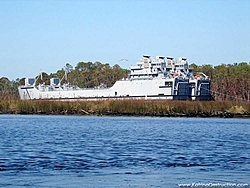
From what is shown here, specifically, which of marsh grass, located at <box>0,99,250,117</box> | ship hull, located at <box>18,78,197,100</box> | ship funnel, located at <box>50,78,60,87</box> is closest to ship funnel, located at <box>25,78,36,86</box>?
ship funnel, located at <box>50,78,60,87</box>

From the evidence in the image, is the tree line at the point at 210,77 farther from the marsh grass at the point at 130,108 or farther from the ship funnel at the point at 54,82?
the marsh grass at the point at 130,108

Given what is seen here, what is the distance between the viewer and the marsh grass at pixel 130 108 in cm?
6769

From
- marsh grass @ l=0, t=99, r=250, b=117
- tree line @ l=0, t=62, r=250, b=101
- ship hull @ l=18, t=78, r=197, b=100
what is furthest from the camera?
tree line @ l=0, t=62, r=250, b=101

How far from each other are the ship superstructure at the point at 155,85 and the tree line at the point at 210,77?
4707 millimetres

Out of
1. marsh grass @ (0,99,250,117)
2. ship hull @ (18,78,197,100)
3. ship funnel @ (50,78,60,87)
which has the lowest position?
marsh grass @ (0,99,250,117)

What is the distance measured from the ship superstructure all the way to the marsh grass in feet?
111

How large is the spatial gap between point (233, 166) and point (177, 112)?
48.7 m

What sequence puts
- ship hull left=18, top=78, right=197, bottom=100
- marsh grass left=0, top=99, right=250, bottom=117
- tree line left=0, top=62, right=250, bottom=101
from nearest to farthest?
marsh grass left=0, top=99, right=250, bottom=117 < ship hull left=18, top=78, right=197, bottom=100 < tree line left=0, top=62, right=250, bottom=101

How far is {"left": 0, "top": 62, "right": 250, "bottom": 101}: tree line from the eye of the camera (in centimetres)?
12219

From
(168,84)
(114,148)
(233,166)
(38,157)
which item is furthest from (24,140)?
(168,84)

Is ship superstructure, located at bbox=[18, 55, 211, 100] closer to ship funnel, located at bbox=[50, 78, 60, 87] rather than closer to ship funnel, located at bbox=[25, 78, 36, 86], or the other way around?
ship funnel, located at bbox=[50, 78, 60, 87]

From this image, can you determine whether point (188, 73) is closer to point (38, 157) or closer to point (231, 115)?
point (231, 115)

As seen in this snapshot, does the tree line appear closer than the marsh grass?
No

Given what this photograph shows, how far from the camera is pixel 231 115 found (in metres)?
67.2
